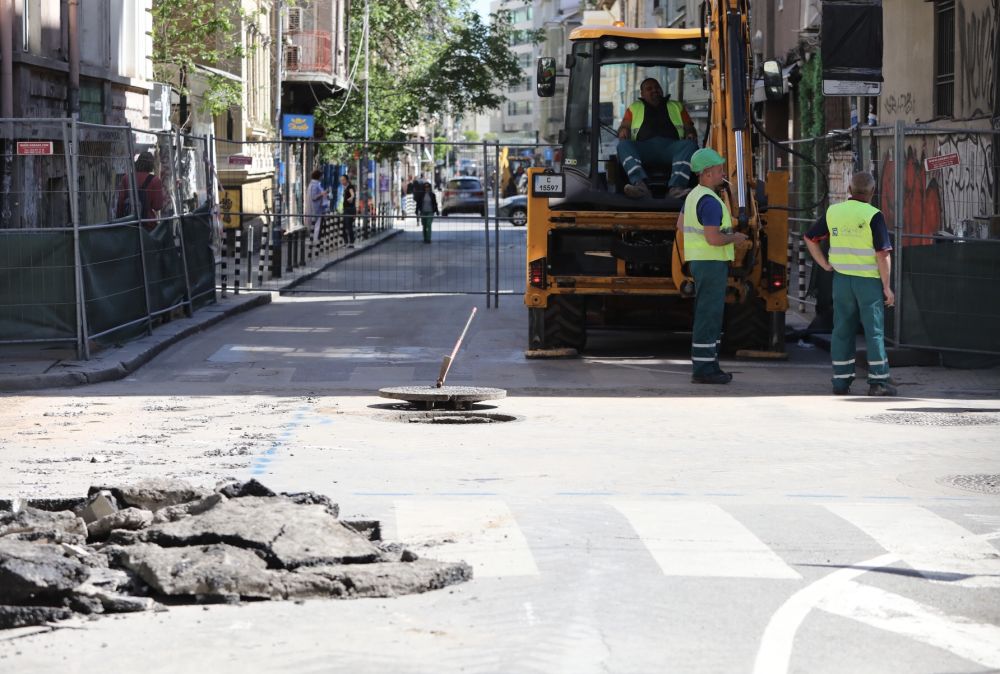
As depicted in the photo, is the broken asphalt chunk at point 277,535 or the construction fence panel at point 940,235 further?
the construction fence panel at point 940,235

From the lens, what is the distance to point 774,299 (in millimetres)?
17406

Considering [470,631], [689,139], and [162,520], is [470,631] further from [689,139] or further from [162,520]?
[689,139]

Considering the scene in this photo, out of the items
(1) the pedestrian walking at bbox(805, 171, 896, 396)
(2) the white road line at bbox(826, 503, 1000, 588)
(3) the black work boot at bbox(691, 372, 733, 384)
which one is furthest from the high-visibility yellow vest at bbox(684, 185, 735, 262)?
(2) the white road line at bbox(826, 503, 1000, 588)

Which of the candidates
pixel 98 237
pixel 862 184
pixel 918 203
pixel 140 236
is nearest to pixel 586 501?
pixel 862 184

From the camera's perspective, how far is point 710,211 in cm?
1516

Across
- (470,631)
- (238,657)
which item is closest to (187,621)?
(238,657)

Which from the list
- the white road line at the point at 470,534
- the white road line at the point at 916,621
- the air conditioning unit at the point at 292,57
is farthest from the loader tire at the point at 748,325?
the air conditioning unit at the point at 292,57

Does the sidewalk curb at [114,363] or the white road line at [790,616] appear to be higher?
the sidewalk curb at [114,363]

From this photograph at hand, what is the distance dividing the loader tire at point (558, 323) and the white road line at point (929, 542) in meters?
8.53

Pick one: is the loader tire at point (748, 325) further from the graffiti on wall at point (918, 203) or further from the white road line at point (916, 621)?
the white road line at point (916, 621)

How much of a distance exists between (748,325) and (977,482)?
24.6 ft

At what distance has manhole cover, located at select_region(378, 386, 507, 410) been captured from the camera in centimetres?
1350

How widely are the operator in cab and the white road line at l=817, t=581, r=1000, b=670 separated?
35.5 ft

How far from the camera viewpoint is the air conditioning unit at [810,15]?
26289 mm
